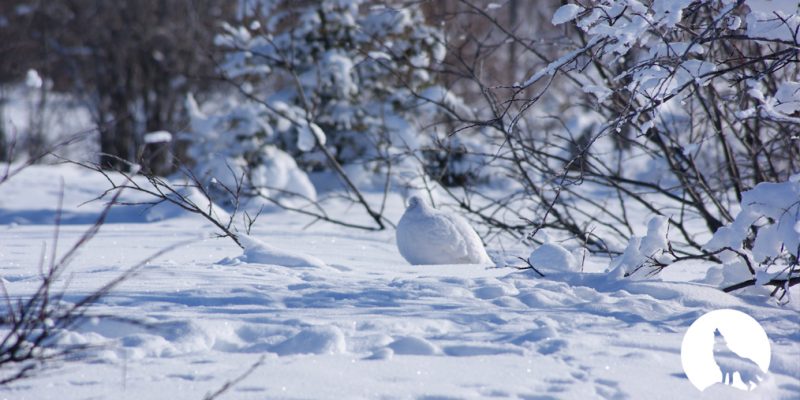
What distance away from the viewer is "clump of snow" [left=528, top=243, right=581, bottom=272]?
3.86m

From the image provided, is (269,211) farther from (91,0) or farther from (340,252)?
(91,0)

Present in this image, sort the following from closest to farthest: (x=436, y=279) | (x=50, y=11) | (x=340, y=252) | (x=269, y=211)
Answer: (x=436, y=279) < (x=340, y=252) < (x=269, y=211) < (x=50, y=11)

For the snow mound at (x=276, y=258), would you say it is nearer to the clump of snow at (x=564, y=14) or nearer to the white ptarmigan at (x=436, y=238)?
the white ptarmigan at (x=436, y=238)

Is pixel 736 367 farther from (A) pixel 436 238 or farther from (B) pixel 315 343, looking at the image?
(A) pixel 436 238

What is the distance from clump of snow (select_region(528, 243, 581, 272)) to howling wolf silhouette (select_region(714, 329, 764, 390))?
117cm

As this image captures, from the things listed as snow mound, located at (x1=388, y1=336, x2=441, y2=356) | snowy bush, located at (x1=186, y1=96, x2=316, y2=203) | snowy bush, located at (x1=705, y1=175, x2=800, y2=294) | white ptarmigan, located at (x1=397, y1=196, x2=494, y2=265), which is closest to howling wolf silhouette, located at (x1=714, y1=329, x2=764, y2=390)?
snowy bush, located at (x1=705, y1=175, x2=800, y2=294)

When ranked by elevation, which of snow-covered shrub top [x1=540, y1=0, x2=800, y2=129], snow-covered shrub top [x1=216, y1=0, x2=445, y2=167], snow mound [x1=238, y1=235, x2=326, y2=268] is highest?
snow-covered shrub top [x1=216, y1=0, x2=445, y2=167]

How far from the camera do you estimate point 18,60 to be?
15.8 meters

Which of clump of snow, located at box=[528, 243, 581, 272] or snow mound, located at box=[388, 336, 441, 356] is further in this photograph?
clump of snow, located at box=[528, 243, 581, 272]

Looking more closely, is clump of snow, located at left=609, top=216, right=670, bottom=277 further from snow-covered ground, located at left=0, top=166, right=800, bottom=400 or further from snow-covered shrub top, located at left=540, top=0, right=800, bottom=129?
snow-covered shrub top, located at left=540, top=0, right=800, bottom=129

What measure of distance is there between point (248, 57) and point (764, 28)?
8.15 m

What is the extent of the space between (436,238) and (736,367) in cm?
204

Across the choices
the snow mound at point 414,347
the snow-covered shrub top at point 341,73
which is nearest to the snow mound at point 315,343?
the snow mound at point 414,347

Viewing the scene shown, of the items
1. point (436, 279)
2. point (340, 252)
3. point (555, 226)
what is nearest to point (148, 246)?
point (340, 252)
